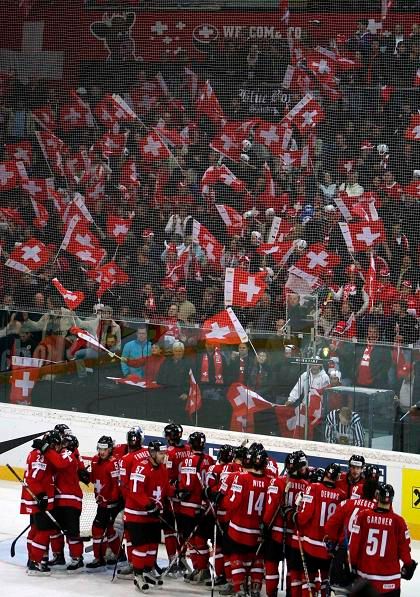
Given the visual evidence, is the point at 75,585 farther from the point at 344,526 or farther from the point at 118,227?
the point at 118,227

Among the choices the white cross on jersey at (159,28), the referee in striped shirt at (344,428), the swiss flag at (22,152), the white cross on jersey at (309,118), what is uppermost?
the white cross on jersey at (159,28)

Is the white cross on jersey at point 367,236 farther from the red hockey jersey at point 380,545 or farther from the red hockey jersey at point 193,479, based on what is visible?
the red hockey jersey at point 380,545

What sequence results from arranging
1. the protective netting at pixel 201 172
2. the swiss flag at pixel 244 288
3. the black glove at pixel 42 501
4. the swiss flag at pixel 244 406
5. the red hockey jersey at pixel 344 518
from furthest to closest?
the swiss flag at pixel 244 288, the protective netting at pixel 201 172, the swiss flag at pixel 244 406, the black glove at pixel 42 501, the red hockey jersey at pixel 344 518

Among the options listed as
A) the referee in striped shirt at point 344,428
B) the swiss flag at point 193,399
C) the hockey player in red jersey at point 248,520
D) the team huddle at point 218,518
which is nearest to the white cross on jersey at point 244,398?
the swiss flag at point 193,399

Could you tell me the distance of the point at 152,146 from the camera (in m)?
13.9

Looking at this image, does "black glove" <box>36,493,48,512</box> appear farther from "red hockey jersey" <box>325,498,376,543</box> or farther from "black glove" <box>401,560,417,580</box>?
"black glove" <box>401,560,417,580</box>

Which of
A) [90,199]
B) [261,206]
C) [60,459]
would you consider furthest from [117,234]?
[60,459]

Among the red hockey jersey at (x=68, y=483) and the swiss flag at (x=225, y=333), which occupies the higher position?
the swiss flag at (x=225, y=333)

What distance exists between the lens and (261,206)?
13.2 m

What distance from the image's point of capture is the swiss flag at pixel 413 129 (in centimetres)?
1264

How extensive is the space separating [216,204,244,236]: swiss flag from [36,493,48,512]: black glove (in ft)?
15.8

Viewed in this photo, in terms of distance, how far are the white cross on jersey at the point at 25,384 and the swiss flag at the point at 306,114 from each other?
3901mm

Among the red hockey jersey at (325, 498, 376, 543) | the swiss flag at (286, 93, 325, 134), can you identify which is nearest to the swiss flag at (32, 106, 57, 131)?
the swiss flag at (286, 93, 325, 134)

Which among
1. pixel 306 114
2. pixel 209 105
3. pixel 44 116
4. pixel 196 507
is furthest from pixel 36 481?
pixel 44 116
